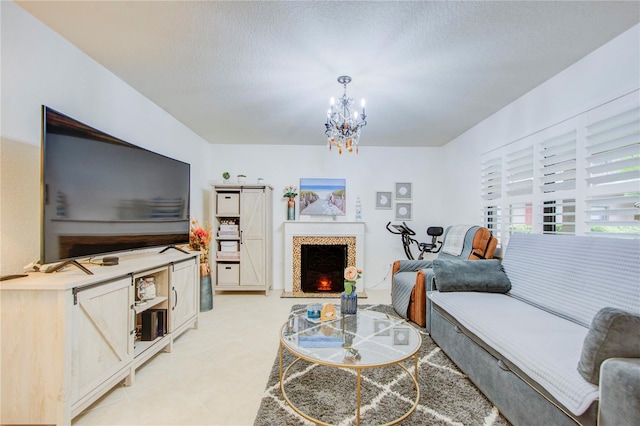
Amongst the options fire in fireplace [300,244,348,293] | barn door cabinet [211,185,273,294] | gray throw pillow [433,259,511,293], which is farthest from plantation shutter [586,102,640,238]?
barn door cabinet [211,185,273,294]

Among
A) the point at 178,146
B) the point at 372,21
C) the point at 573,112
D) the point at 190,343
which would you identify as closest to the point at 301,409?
the point at 190,343

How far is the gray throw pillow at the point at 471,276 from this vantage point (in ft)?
8.04

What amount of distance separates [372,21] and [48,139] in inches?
79.6

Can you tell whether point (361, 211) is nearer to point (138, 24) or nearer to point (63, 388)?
point (138, 24)

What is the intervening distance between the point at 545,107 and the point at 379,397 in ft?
9.20

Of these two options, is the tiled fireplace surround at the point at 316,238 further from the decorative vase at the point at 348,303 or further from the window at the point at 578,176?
the decorative vase at the point at 348,303

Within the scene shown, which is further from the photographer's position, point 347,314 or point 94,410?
point 347,314

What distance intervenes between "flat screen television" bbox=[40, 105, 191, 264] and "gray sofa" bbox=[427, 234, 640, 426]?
8.59ft

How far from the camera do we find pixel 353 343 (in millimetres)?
1787

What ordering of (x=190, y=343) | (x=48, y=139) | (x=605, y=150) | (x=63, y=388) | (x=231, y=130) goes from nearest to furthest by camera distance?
(x=63, y=388)
(x=48, y=139)
(x=605, y=150)
(x=190, y=343)
(x=231, y=130)

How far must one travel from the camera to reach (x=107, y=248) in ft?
6.61

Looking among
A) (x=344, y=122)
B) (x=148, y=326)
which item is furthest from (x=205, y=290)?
(x=344, y=122)

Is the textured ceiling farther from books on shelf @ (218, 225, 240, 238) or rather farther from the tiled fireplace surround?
the tiled fireplace surround

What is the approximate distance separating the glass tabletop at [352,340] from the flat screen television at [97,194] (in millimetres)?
1436
